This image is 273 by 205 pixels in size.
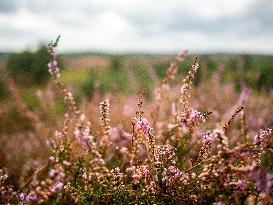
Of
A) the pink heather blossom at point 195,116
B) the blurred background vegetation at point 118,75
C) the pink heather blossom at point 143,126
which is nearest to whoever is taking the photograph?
the pink heather blossom at point 143,126

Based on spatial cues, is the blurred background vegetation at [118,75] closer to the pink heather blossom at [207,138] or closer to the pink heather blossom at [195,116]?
the pink heather blossom at [195,116]

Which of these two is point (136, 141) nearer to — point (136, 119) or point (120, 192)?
point (136, 119)

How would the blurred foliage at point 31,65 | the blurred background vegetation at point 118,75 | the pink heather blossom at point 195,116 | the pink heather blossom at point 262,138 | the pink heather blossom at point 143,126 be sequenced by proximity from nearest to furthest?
the pink heather blossom at point 262,138, the pink heather blossom at point 143,126, the pink heather blossom at point 195,116, the blurred background vegetation at point 118,75, the blurred foliage at point 31,65

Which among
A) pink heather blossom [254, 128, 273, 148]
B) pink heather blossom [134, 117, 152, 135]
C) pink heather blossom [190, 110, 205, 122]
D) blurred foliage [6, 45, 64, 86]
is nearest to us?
pink heather blossom [254, 128, 273, 148]

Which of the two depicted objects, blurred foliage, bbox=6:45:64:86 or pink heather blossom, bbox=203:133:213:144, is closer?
pink heather blossom, bbox=203:133:213:144

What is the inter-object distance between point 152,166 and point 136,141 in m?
0.31

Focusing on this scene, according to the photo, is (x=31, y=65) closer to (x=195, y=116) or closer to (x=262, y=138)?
(x=195, y=116)

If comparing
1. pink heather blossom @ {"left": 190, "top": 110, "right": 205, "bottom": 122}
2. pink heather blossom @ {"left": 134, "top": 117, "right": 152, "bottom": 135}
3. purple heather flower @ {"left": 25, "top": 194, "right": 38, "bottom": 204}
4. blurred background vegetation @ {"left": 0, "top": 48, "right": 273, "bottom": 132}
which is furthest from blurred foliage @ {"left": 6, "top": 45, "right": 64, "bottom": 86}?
pink heather blossom @ {"left": 134, "top": 117, "right": 152, "bottom": 135}

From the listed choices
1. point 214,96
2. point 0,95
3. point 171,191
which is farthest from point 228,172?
point 0,95

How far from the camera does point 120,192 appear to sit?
279 cm

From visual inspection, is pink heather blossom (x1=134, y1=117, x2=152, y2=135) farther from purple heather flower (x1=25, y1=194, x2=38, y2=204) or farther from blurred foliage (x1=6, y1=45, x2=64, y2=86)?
blurred foliage (x1=6, y1=45, x2=64, y2=86)

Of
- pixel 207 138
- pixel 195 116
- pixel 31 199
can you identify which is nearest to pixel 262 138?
pixel 207 138

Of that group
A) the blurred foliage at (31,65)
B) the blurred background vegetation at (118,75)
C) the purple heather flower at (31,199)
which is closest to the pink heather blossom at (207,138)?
the blurred background vegetation at (118,75)

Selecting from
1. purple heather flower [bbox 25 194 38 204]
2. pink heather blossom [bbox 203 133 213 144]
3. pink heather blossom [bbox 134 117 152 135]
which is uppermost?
pink heather blossom [bbox 134 117 152 135]
